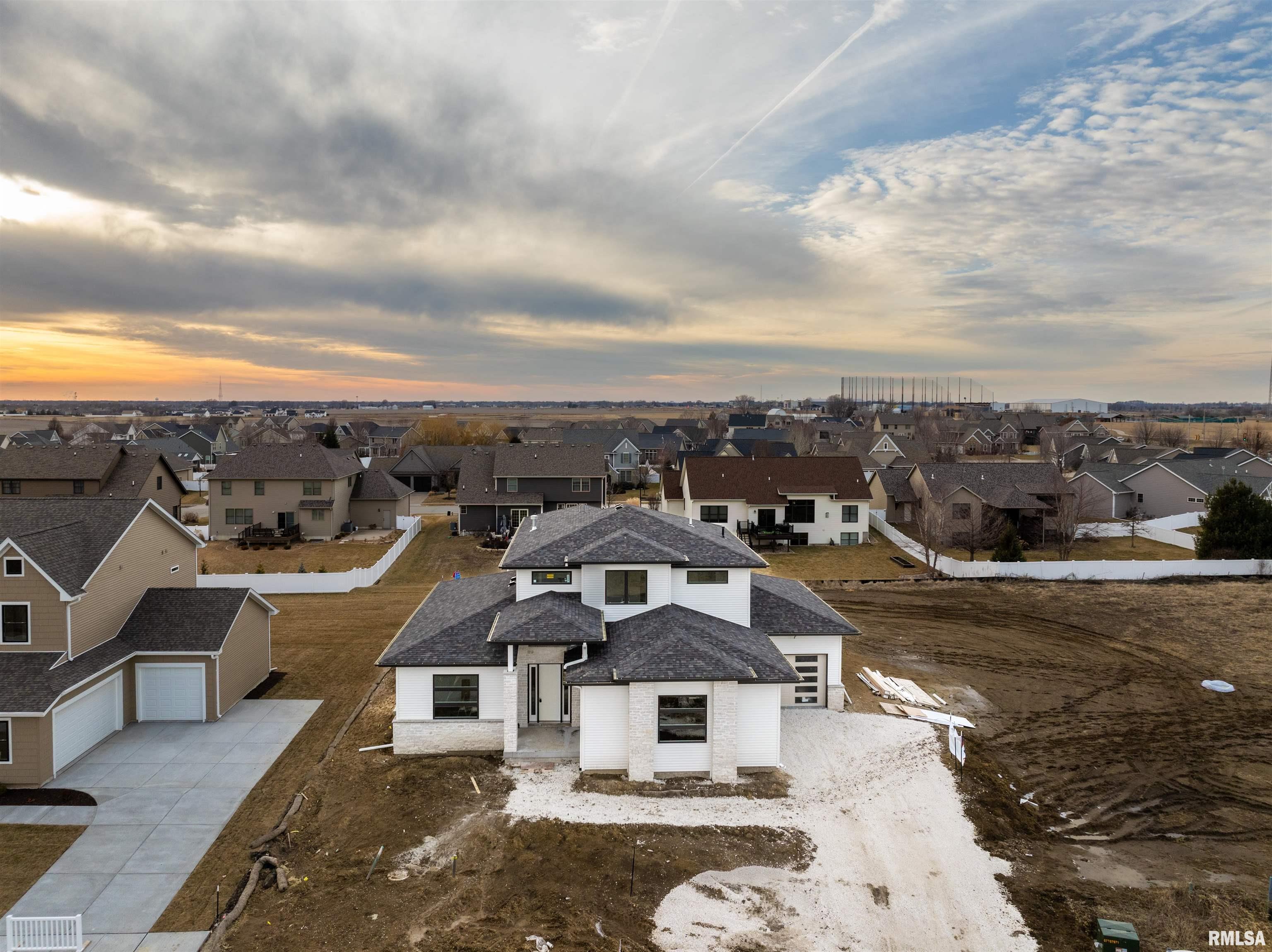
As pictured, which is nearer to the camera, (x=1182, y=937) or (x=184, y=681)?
(x=1182, y=937)

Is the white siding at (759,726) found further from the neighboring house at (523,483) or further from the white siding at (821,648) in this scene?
the neighboring house at (523,483)

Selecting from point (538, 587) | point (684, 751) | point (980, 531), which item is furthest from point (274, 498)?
point (980, 531)

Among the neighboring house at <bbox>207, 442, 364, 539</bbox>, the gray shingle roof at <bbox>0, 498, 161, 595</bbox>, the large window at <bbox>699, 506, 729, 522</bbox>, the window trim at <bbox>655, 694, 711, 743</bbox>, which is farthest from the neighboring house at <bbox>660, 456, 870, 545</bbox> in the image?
the gray shingle roof at <bbox>0, 498, 161, 595</bbox>

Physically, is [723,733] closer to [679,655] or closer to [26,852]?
[679,655]

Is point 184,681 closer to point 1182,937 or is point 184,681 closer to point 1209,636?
point 1182,937

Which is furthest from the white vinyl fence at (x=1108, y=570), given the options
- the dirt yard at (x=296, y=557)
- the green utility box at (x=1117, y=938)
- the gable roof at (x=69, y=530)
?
the gable roof at (x=69, y=530)

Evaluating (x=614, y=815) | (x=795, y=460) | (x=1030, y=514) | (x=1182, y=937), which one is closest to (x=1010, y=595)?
(x=1030, y=514)

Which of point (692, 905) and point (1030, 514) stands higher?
point (1030, 514)
